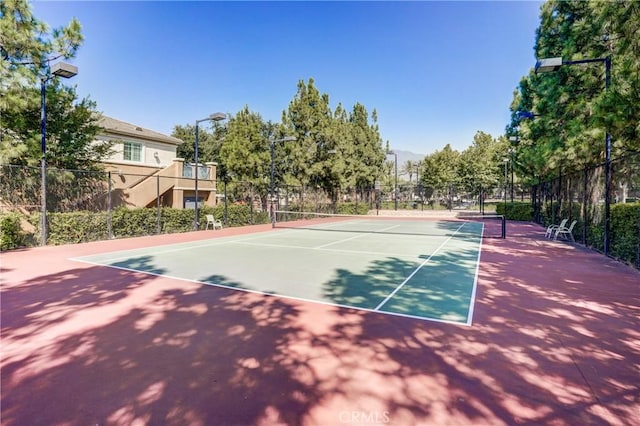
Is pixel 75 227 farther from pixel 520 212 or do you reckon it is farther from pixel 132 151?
pixel 520 212

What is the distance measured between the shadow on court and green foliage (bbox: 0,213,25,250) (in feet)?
19.8

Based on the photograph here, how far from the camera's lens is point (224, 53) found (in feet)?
55.8

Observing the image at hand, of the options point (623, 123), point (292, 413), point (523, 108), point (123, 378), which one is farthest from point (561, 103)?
point (123, 378)

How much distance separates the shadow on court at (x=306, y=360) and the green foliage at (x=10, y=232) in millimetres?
6035

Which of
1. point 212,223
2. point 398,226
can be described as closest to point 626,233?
point 398,226

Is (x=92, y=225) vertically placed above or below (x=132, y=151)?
below

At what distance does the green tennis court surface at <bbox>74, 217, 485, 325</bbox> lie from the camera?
502 cm

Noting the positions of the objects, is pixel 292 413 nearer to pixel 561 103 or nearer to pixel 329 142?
pixel 561 103

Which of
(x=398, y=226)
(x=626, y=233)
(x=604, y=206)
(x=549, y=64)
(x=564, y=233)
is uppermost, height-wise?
(x=549, y=64)

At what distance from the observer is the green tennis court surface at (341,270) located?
5016mm

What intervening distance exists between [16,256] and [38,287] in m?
4.50

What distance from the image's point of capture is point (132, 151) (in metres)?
21.3

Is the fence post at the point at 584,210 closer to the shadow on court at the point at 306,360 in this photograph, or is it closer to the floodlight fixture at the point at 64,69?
the shadow on court at the point at 306,360

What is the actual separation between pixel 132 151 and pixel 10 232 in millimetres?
12494
